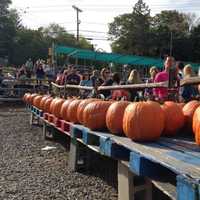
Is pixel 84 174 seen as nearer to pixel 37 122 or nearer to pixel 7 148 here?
pixel 7 148

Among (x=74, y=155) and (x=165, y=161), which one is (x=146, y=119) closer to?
(x=165, y=161)

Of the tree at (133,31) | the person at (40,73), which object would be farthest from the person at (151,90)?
the tree at (133,31)

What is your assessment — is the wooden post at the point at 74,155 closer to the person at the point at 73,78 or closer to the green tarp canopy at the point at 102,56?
the person at the point at 73,78

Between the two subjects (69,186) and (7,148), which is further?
(7,148)

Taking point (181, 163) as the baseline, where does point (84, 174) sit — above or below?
below

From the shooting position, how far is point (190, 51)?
7338cm

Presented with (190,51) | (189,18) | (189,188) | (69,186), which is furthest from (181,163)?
(189,18)

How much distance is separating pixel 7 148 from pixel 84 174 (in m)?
3.12

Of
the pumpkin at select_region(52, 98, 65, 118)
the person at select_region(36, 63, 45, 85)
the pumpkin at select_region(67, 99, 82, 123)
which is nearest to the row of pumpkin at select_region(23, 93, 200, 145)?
the pumpkin at select_region(67, 99, 82, 123)

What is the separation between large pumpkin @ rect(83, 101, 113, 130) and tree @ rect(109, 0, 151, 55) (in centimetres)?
7064

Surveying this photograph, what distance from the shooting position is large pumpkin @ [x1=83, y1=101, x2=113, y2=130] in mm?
7117

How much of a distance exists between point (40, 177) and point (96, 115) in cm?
144

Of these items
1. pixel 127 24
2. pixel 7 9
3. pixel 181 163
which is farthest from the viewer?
pixel 127 24

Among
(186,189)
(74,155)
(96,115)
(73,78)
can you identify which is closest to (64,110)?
(74,155)
